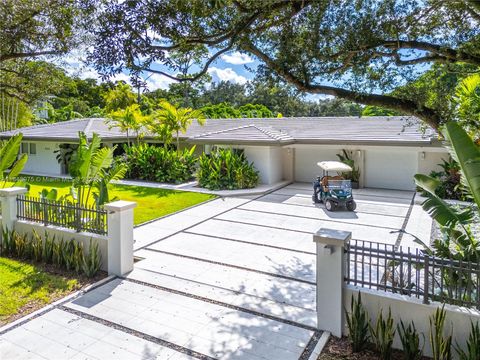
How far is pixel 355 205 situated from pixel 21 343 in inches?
503

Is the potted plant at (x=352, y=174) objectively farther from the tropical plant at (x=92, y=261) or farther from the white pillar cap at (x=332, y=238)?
the tropical plant at (x=92, y=261)

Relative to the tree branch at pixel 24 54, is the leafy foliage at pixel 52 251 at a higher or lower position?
lower

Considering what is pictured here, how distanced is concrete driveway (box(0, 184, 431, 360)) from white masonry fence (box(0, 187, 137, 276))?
531mm

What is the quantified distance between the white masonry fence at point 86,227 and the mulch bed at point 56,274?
1.45 ft

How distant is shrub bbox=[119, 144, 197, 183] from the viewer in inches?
853

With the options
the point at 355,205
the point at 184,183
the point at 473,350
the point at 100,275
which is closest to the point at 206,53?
the point at 100,275

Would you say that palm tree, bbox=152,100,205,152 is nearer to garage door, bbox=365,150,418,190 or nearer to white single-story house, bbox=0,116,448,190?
white single-story house, bbox=0,116,448,190

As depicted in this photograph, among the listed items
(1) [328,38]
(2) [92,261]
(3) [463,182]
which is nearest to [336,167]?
(1) [328,38]

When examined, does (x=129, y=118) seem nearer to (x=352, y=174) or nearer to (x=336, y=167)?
(x=336, y=167)

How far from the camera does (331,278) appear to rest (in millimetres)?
5754

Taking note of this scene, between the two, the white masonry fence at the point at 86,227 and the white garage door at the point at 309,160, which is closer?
the white masonry fence at the point at 86,227

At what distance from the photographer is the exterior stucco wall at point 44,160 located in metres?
25.8

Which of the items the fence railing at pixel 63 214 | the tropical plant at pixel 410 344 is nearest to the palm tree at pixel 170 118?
the fence railing at pixel 63 214

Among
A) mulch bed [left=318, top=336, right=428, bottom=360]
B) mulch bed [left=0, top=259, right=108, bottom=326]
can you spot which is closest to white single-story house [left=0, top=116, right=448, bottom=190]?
mulch bed [left=0, top=259, right=108, bottom=326]
